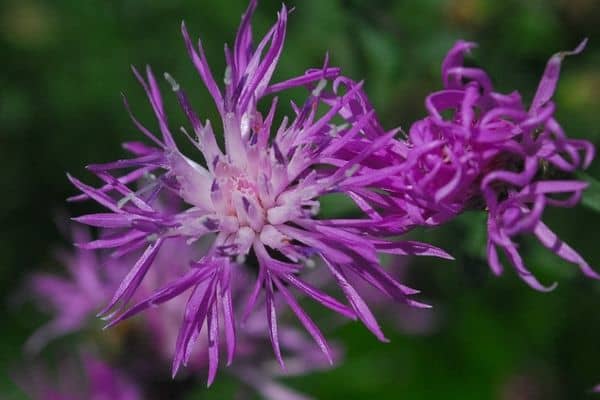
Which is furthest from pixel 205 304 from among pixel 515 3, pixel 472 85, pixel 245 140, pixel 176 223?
pixel 515 3

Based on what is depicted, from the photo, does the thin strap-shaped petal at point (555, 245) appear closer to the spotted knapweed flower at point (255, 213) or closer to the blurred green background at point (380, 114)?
the spotted knapweed flower at point (255, 213)

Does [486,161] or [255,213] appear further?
[255,213]

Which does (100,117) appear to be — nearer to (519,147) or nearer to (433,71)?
(433,71)

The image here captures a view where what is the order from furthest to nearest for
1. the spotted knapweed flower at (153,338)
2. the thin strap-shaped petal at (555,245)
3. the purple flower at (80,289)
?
1. the purple flower at (80,289)
2. the spotted knapweed flower at (153,338)
3. the thin strap-shaped petal at (555,245)

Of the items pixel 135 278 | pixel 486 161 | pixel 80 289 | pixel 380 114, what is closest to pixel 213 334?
pixel 135 278

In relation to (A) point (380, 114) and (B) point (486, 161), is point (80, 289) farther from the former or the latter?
(B) point (486, 161)

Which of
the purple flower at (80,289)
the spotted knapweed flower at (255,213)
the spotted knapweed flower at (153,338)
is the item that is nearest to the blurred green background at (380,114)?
the spotted knapweed flower at (153,338)

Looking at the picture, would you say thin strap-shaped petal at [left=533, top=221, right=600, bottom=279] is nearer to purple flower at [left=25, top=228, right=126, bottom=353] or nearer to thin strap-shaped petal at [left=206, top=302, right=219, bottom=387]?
thin strap-shaped petal at [left=206, top=302, right=219, bottom=387]
